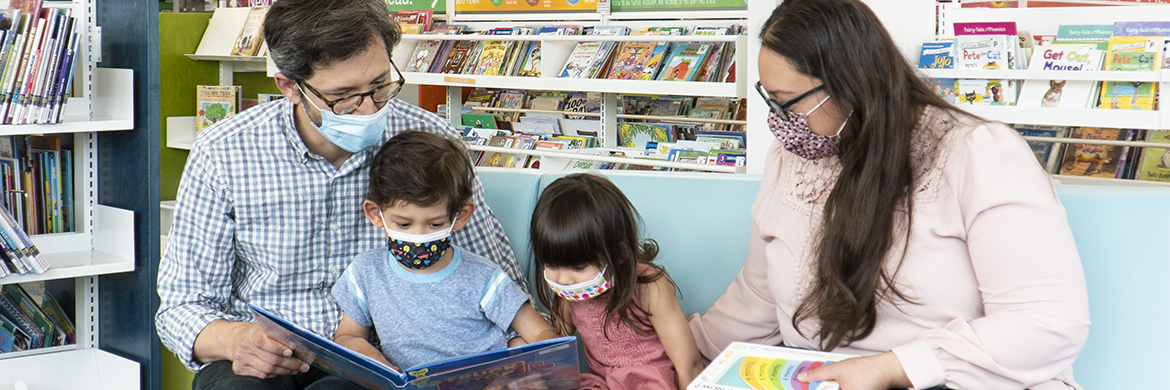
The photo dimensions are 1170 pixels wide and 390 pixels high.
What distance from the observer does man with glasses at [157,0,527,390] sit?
156 cm

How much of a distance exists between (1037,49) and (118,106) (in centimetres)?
282

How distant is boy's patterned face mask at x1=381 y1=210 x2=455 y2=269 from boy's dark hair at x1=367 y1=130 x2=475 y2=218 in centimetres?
5

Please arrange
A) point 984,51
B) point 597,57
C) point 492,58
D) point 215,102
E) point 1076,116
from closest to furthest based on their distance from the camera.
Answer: point 1076,116, point 984,51, point 597,57, point 215,102, point 492,58

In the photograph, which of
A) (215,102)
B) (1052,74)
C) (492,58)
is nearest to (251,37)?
(215,102)

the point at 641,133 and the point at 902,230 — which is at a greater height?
the point at 641,133

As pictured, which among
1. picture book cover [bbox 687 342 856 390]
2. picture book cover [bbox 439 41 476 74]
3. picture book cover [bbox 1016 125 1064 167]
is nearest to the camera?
picture book cover [bbox 687 342 856 390]

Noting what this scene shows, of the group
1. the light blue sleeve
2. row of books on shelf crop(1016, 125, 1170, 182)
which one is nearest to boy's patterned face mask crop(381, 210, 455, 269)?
the light blue sleeve

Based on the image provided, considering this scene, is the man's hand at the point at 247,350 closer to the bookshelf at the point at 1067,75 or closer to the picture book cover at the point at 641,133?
the bookshelf at the point at 1067,75

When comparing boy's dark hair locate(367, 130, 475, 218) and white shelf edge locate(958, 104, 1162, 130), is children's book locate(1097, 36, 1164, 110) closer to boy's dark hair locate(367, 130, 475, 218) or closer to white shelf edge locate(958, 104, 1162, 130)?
white shelf edge locate(958, 104, 1162, 130)

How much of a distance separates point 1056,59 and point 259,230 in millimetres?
2450

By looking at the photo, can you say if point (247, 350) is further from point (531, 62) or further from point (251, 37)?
point (251, 37)

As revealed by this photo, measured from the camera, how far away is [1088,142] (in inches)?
128

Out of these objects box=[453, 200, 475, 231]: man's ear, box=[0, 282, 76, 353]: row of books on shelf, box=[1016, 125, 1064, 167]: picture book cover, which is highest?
box=[1016, 125, 1064, 167]: picture book cover

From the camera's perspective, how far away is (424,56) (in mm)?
4727
